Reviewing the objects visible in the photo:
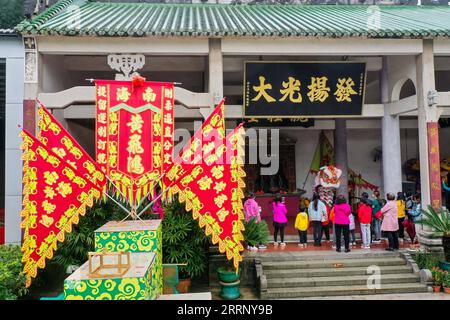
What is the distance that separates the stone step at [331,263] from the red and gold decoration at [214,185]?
6.12 feet

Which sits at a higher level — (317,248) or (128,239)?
(128,239)

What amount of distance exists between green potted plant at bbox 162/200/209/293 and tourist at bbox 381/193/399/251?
4.03m

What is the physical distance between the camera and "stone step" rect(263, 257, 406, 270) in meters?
7.47

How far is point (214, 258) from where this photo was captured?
727 cm

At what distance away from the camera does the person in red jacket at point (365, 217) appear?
7.97 metres

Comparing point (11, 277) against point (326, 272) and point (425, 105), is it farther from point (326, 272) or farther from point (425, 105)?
point (425, 105)

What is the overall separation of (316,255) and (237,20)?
628cm

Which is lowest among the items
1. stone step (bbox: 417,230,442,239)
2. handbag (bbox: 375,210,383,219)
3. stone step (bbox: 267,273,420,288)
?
stone step (bbox: 267,273,420,288)

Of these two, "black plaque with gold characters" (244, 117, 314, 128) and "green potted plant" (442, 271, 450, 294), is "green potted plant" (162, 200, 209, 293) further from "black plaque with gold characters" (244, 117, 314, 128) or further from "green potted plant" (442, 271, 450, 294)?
"green potted plant" (442, 271, 450, 294)

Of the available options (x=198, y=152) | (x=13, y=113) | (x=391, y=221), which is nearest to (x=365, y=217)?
(x=391, y=221)

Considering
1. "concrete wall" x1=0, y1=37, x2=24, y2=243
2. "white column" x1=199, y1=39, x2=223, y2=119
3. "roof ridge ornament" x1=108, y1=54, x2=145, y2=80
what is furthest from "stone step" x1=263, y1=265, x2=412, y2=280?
"concrete wall" x1=0, y1=37, x2=24, y2=243

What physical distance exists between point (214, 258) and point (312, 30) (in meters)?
5.45

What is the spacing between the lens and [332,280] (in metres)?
7.13

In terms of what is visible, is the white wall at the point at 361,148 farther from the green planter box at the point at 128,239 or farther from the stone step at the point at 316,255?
the green planter box at the point at 128,239
